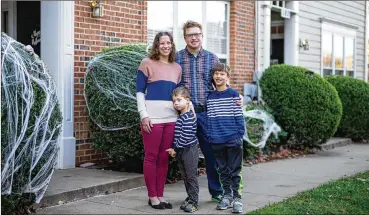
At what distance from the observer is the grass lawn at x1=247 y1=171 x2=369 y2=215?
5.21 metres

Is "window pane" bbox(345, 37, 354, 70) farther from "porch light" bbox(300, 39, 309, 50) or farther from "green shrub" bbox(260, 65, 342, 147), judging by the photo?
"green shrub" bbox(260, 65, 342, 147)

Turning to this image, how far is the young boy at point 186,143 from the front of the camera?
5285 mm

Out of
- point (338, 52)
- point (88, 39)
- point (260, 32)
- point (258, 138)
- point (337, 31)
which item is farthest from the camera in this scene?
point (338, 52)

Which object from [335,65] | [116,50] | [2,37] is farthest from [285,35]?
[2,37]

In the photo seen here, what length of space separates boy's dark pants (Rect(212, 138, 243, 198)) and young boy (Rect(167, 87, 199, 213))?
10.6 inches

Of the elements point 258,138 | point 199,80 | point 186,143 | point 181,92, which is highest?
point 199,80

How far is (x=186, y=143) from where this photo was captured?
5301 mm

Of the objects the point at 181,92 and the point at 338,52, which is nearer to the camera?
the point at 181,92

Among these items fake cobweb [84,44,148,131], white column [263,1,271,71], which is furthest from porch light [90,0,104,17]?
white column [263,1,271,71]

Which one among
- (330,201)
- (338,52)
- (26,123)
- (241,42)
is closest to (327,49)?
(338,52)

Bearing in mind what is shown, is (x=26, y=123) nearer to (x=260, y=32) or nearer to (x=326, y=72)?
(x=260, y=32)

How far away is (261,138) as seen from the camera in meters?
9.12

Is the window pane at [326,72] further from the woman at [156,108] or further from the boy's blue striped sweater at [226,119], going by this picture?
the woman at [156,108]

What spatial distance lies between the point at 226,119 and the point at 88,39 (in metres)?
2.99
